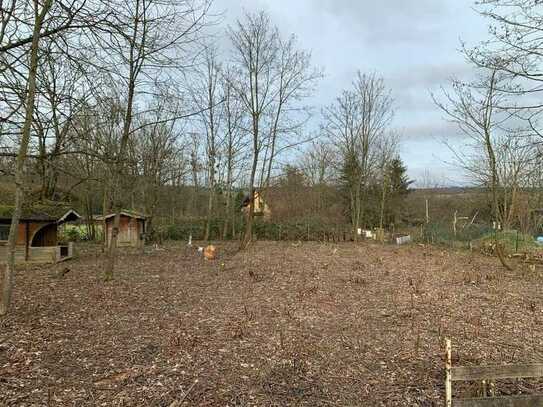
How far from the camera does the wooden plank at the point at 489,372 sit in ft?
12.4

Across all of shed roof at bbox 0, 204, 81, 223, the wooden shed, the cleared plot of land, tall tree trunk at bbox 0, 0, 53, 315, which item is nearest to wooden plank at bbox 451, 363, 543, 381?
the cleared plot of land

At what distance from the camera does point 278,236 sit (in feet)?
96.3

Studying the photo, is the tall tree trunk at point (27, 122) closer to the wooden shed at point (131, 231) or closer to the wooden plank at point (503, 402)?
the wooden plank at point (503, 402)

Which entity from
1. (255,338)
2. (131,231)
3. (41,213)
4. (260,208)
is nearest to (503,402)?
(255,338)

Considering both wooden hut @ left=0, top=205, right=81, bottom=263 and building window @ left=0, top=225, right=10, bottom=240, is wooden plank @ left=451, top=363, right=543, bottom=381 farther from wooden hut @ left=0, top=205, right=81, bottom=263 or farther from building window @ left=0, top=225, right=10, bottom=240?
building window @ left=0, top=225, right=10, bottom=240

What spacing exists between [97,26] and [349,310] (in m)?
6.73

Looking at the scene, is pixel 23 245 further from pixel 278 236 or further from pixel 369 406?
pixel 278 236

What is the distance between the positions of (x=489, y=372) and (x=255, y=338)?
3.33m

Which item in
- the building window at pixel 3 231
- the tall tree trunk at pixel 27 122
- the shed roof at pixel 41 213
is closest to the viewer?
the tall tree trunk at pixel 27 122

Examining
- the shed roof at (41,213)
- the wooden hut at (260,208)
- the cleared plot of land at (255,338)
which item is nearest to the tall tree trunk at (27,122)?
the cleared plot of land at (255,338)

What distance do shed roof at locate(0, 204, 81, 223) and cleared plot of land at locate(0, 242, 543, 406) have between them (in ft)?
11.6

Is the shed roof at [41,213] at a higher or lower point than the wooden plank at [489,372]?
higher

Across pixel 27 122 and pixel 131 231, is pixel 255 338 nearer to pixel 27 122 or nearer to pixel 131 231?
pixel 27 122

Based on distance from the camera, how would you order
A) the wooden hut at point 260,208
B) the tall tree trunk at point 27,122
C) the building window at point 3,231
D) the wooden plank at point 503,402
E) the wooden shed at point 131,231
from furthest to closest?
1. the wooden hut at point 260,208
2. the wooden shed at point 131,231
3. the building window at point 3,231
4. the tall tree trunk at point 27,122
5. the wooden plank at point 503,402
